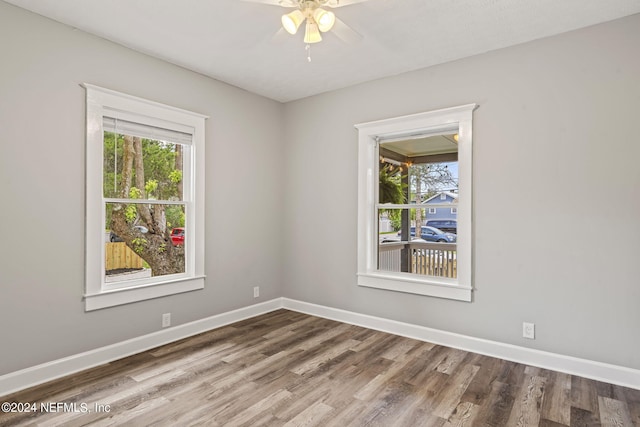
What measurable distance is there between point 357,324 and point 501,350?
4.76ft

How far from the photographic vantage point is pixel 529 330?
9.73ft

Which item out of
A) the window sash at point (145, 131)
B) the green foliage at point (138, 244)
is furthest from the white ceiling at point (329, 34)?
the green foliage at point (138, 244)

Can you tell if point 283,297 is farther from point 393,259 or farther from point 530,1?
point 530,1

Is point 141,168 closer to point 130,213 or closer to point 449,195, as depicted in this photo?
point 130,213

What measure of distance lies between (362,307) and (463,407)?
173cm

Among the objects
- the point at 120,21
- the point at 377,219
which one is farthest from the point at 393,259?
the point at 120,21

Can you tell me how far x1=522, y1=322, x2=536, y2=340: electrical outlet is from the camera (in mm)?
2951

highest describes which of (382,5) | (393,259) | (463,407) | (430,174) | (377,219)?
(382,5)

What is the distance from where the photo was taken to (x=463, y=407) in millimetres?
2314

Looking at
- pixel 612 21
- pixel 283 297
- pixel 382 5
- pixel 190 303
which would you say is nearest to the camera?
pixel 382 5

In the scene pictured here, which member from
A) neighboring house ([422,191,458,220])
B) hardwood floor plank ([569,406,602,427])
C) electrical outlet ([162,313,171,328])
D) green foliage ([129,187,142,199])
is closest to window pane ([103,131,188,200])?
green foliage ([129,187,142,199])

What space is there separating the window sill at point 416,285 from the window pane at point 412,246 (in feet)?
0.46

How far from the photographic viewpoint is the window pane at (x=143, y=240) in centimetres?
311

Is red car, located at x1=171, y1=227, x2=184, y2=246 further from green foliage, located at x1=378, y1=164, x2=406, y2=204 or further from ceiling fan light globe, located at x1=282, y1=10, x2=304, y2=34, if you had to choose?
ceiling fan light globe, located at x1=282, y1=10, x2=304, y2=34
